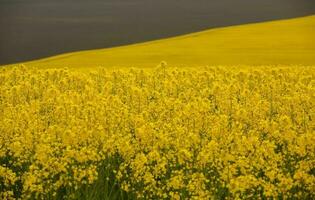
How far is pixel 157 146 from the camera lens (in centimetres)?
701

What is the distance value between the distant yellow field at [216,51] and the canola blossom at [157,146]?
12160 millimetres

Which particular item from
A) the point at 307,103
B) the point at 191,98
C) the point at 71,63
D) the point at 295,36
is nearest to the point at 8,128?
the point at 191,98

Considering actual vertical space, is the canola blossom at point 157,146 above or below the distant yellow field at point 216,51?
below

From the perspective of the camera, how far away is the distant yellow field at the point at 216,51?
2352cm

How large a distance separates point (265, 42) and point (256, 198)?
76.1 feet

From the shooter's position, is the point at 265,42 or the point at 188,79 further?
the point at 265,42

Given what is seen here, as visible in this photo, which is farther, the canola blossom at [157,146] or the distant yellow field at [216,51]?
the distant yellow field at [216,51]

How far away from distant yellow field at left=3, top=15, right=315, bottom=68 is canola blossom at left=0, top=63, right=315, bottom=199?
39.9 ft

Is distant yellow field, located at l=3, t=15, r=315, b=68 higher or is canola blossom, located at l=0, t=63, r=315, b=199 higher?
distant yellow field, located at l=3, t=15, r=315, b=68

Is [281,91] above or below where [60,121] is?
above

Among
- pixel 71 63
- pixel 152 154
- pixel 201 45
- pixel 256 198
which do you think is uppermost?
pixel 201 45

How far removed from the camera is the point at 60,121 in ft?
27.6

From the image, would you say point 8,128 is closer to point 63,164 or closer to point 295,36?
point 63,164

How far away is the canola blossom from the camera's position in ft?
20.4
